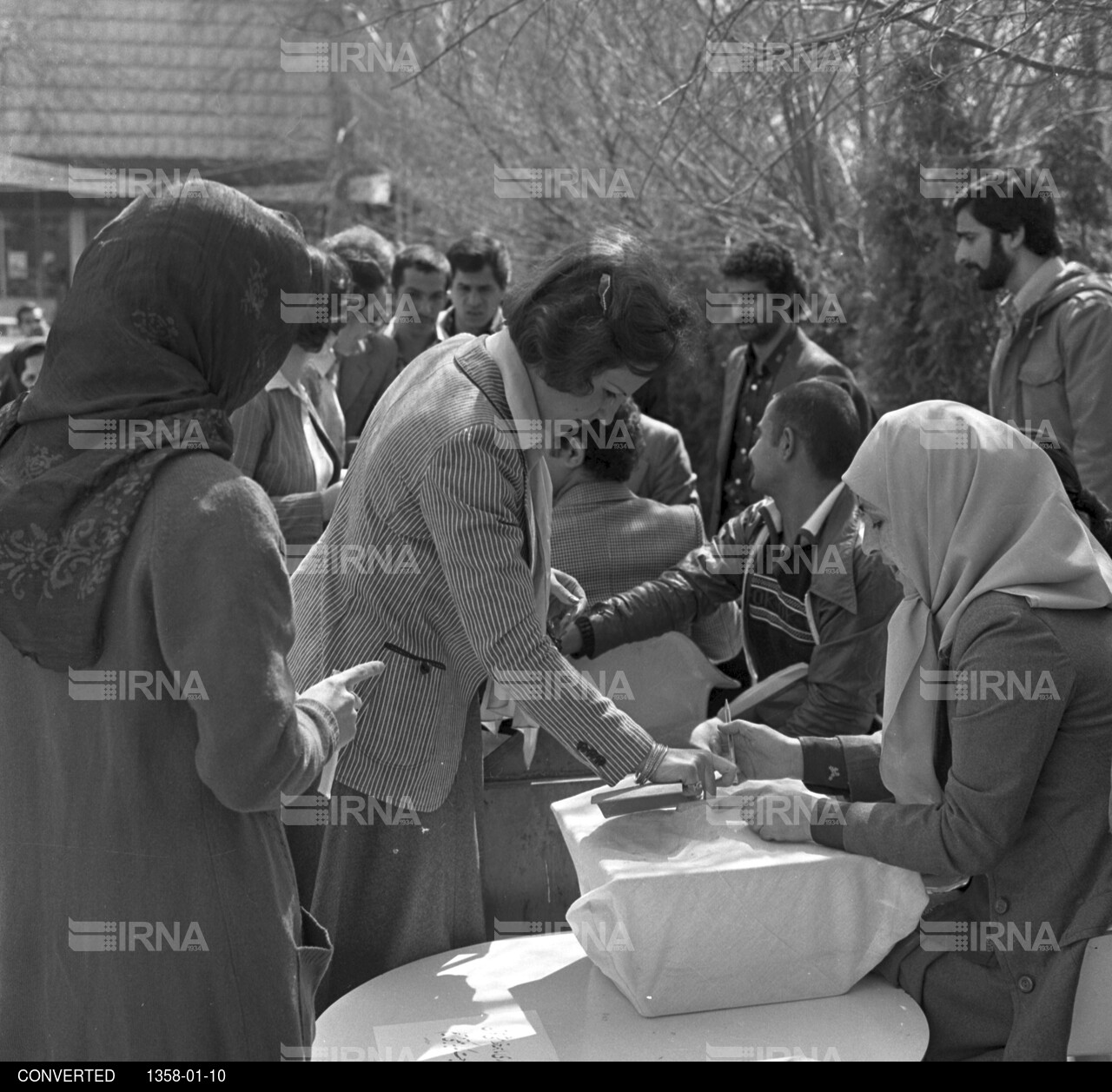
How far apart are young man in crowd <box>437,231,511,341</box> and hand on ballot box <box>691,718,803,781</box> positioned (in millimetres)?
3162

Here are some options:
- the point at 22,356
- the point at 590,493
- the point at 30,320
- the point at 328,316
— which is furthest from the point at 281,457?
the point at 30,320

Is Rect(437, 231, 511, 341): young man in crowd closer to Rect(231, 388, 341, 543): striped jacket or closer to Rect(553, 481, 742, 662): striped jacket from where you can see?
Rect(231, 388, 341, 543): striped jacket

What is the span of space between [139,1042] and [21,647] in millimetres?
501

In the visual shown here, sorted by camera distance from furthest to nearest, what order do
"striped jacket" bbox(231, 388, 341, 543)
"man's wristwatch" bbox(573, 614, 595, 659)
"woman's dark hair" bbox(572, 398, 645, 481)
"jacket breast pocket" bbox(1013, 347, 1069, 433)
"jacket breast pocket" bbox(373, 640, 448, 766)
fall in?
"jacket breast pocket" bbox(1013, 347, 1069, 433)
"striped jacket" bbox(231, 388, 341, 543)
"woman's dark hair" bbox(572, 398, 645, 481)
"man's wristwatch" bbox(573, 614, 595, 659)
"jacket breast pocket" bbox(373, 640, 448, 766)

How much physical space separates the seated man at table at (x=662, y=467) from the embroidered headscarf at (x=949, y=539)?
6.89ft

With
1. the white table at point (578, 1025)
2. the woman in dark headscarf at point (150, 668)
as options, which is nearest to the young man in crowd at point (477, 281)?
the white table at point (578, 1025)

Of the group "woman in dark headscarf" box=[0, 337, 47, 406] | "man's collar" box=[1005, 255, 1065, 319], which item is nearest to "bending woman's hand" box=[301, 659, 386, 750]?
"man's collar" box=[1005, 255, 1065, 319]

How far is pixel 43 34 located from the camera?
55.2 feet

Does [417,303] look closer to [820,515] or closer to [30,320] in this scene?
[820,515]

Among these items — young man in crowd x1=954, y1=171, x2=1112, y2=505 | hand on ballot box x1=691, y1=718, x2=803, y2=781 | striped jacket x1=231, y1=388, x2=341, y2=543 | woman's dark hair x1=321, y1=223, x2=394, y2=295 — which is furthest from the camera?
woman's dark hair x1=321, y1=223, x2=394, y2=295

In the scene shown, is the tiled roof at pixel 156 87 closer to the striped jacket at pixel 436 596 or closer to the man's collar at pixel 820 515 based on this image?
the man's collar at pixel 820 515

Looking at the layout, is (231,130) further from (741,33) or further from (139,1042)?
(139,1042)

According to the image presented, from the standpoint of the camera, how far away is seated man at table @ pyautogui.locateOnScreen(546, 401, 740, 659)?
3.72m

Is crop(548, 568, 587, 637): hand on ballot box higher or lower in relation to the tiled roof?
lower
